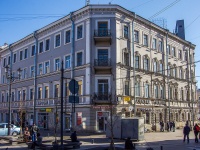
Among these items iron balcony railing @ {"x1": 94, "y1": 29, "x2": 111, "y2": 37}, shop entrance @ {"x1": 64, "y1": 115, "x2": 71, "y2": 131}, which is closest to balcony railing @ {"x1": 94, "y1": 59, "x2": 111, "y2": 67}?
iron balcony railing @ {"x1": 94, "y1": 29, "x2": 111, "y2": 37}

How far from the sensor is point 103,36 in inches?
1204

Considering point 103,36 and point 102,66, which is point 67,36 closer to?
point 103,36

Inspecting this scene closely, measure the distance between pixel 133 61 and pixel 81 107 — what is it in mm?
8798

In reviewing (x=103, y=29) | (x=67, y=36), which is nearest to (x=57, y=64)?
(x=67, y=36)

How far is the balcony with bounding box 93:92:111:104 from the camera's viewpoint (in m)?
29.5

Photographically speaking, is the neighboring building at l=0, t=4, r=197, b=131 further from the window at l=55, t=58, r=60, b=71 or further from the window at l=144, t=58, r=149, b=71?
the window at l=55, t=58, r=60, b=71

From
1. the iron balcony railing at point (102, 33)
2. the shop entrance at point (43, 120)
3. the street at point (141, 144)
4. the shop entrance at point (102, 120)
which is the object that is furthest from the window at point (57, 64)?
the street at point (141, 144)

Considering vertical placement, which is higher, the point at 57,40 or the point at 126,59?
the point at 57,40

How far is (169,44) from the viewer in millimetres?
41688

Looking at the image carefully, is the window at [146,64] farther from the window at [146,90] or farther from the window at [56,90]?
the window at [56,90]

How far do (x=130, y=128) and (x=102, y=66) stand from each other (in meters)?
8.72

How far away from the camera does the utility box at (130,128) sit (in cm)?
2367

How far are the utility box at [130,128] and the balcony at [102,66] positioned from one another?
290 inches

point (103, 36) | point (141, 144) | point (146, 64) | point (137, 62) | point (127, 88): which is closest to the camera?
point (141, 144)
